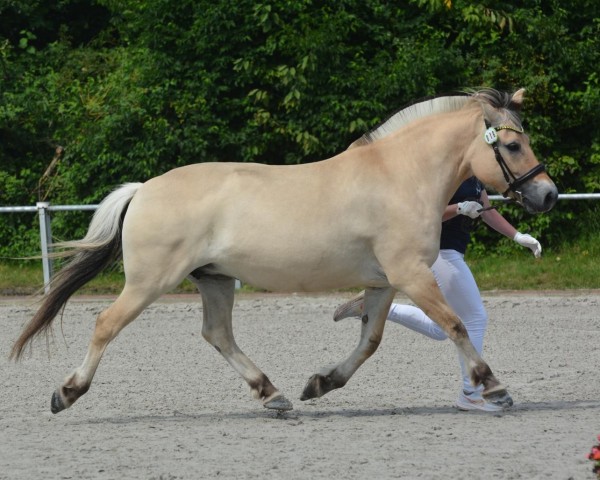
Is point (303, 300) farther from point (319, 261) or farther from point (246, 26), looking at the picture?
point (319, 261)

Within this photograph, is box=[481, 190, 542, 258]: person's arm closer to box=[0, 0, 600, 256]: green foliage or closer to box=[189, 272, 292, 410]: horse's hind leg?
box=[189, 272, 292, 410]: horse's hind leg

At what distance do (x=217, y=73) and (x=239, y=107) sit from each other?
0.55 meters

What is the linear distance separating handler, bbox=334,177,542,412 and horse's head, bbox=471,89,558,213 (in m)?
0.24

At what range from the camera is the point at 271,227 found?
244 inches

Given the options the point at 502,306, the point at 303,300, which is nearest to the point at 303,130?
the point at 303,300

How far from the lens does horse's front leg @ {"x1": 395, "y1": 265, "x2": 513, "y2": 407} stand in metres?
6.06

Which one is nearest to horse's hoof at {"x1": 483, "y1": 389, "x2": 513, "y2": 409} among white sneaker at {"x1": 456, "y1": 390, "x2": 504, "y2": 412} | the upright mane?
white sneaker at {"x1": 456, "y1": 390, "x2": 504, "y2": 412}

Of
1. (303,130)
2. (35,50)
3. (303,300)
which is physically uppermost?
(35,50)

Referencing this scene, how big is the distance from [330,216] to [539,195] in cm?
115

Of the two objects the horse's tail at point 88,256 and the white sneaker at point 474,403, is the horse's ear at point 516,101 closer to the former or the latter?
the white sneaker at point 474,403

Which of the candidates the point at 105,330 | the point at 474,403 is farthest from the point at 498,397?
the point at 105,330

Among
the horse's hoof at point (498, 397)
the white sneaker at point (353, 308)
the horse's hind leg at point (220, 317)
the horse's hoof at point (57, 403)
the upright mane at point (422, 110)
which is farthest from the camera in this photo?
the white sneaker at point (353, 308)

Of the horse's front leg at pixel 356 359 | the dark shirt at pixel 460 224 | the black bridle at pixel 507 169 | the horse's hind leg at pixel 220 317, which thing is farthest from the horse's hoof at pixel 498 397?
the horse's hind leg at pixel 220 317

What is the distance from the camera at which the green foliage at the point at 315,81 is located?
13852 mm
